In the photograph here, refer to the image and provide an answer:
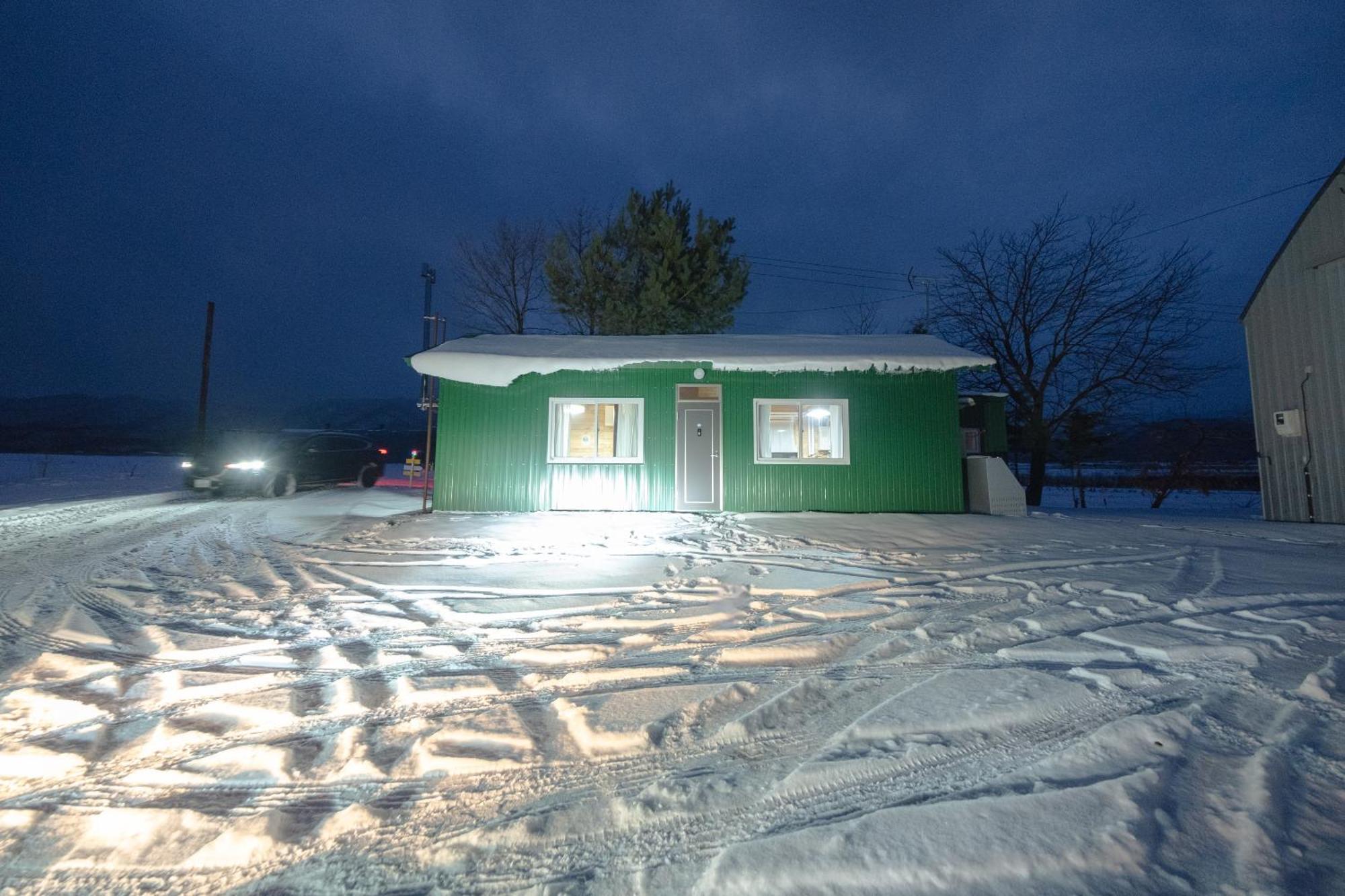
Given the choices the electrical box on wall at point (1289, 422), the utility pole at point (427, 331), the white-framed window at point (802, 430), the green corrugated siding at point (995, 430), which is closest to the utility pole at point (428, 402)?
the utility pole at point (427, 331)

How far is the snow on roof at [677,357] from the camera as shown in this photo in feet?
30.2

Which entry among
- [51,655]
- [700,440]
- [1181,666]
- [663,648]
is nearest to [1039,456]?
[700,440]

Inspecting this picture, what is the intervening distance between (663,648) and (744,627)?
65 cm

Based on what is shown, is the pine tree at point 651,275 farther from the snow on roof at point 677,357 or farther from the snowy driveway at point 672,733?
the snowy driveway at point 672,733

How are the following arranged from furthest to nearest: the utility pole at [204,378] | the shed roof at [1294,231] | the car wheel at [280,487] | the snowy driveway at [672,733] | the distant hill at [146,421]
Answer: the distant hill at [146,421] → the utility pole at [204,378] → the car wheel at [280,487] → the shed roof at [1294,231] → the snowy driveway at [672,733]

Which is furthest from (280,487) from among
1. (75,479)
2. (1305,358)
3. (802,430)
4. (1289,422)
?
(1305,358)

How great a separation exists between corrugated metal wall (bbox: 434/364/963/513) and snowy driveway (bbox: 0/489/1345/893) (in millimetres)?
4856

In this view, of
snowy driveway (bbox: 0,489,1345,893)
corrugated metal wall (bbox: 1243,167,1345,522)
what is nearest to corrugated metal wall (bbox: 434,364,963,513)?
snowy driveway (bbox: 0,489,1345,893)

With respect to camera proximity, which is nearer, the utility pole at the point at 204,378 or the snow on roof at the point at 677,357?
the snow on roof at the point at 677,357

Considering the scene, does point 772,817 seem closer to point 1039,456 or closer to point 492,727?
point 492,727

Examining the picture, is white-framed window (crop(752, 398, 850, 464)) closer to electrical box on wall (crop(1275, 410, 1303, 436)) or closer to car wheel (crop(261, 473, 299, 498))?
electrical box on wall (crop(1275, 410, 1303, 436))

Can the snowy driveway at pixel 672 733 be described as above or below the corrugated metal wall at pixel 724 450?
below

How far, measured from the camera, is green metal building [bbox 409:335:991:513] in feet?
31.7

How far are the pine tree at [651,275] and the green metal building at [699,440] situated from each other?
29.2ft
